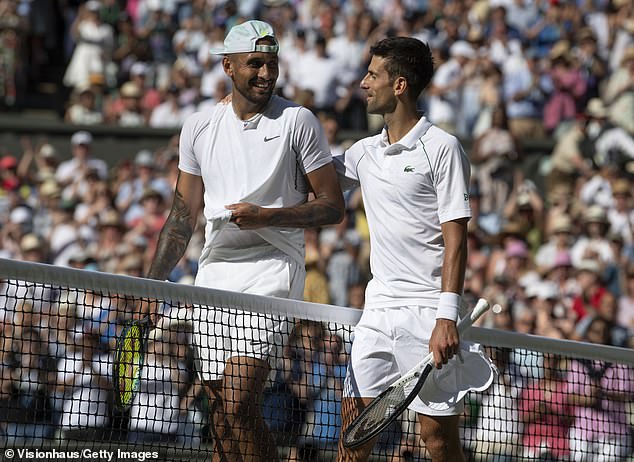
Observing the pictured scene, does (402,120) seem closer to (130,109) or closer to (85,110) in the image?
(130,109)

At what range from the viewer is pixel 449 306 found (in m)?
5.88

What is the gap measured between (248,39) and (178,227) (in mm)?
991

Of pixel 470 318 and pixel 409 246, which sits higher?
pixel 409 246

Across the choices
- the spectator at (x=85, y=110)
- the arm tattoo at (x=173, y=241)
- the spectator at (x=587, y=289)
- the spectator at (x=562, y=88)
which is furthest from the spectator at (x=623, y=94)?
the arm tattoo at (x=173, y=241)

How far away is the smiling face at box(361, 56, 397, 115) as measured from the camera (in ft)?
20.4

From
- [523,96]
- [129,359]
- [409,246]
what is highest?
[523,96]

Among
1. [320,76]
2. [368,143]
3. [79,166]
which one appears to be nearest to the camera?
[368,143]

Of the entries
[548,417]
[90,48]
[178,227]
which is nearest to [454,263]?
[178,227]

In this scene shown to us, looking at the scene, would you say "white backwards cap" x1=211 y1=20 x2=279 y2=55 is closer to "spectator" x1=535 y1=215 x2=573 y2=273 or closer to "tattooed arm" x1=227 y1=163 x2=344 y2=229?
"tattooed arm" x1=227 y1=163 x2=344 y2=229

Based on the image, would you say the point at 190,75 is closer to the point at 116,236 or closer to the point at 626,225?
the point at 116,236

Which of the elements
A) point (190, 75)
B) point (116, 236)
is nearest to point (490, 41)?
point (190, 75)

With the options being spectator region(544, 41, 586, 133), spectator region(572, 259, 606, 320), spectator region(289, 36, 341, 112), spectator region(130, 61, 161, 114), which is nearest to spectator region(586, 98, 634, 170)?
spectator region(544, 41, 586, 133)

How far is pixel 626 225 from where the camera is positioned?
12.7 metres

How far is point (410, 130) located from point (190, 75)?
459 inches
